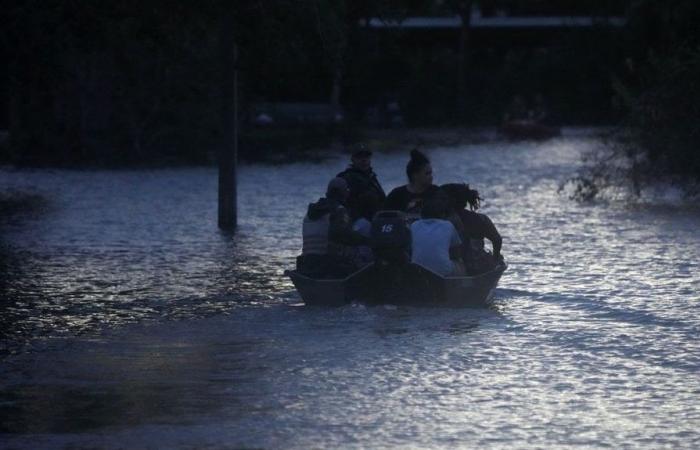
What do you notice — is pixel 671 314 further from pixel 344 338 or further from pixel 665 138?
pixel 665 138

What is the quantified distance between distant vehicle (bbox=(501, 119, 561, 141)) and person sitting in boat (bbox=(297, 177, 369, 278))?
46.5 metres

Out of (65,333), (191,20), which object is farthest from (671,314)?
(191,20)

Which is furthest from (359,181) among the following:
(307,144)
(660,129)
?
(307,144)

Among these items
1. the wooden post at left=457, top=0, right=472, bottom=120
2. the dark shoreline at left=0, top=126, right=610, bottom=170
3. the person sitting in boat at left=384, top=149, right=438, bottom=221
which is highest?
the wooden post at left=457, top=0, right=472, bottom=120

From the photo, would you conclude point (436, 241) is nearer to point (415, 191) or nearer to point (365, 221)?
point (365, 221)

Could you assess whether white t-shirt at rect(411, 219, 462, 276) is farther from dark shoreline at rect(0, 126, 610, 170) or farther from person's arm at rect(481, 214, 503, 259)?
dark shoreline at rect(0, 126, 610, 170)

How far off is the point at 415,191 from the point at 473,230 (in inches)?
26.8

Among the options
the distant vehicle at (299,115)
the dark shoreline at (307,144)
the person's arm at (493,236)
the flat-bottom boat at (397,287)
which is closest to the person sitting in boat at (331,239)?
the flat-bottom boat at (397,287)

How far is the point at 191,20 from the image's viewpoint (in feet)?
78.6

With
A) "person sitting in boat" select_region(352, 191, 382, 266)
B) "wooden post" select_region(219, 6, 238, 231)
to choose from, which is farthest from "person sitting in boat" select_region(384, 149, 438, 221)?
"wooden post" select_region(219, 6, 238, 231)

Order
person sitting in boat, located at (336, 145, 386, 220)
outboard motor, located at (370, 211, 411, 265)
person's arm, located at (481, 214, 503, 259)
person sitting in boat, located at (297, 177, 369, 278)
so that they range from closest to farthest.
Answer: outboard motor, located at (370, 211, 411, 265)
person sitting in boat, located at (297, 177, 369, 278)
person's arm, located at (481, 214, 503, 259)
person sitting in boat, located at (336, 145, 386, 220)

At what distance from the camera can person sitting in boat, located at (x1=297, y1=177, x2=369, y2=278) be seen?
14.9 meters

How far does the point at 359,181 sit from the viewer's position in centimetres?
1598

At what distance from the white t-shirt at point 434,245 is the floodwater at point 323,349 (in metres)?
0.42
